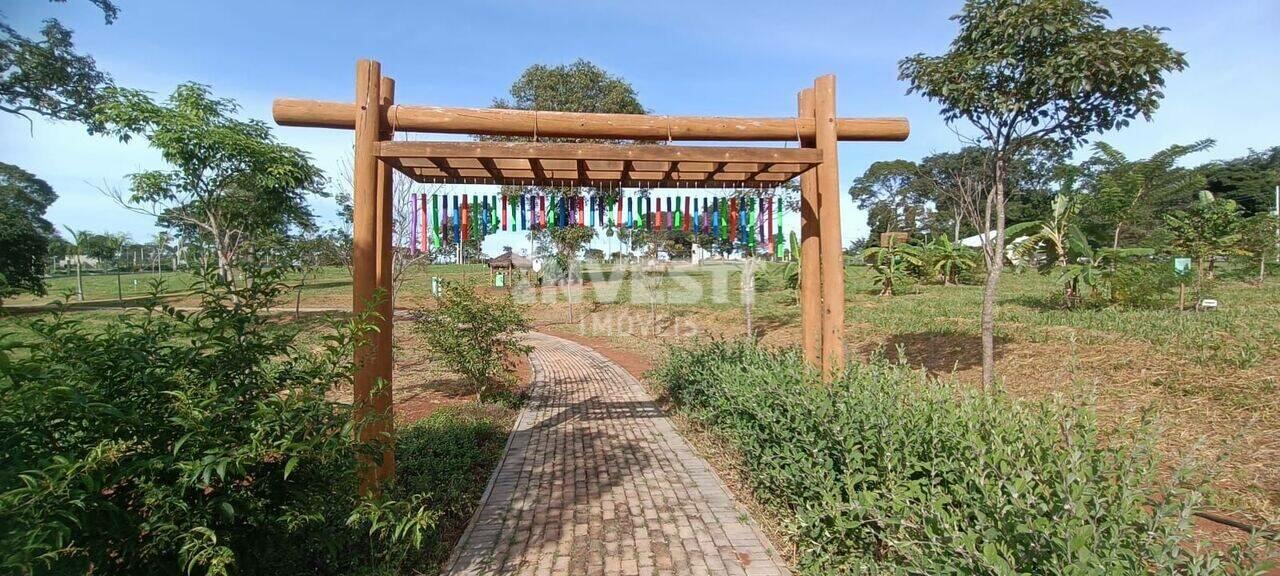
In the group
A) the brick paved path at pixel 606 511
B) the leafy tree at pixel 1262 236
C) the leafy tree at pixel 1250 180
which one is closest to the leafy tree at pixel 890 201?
the leafy tree at pixel 1250 180

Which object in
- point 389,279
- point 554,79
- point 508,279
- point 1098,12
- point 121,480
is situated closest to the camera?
point 121,480

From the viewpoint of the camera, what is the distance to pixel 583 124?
4.46 meters

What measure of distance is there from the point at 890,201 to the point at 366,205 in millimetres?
64807

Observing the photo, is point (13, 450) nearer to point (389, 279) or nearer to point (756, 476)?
point (389, 279)

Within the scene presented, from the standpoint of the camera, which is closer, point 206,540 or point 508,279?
point 206,540

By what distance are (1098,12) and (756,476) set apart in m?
4.68

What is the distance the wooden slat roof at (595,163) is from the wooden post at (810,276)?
0.29m

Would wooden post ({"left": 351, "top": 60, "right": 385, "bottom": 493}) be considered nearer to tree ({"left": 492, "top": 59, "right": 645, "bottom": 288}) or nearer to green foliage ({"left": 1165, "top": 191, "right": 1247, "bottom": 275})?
tree ({"left": 492, "top": 59, "right": 645, "bottom": 288})

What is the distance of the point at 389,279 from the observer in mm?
3963

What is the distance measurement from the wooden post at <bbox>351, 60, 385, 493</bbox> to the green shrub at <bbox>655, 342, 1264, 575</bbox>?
2.69m

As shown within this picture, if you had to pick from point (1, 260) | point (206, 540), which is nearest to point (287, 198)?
point (206, 540)

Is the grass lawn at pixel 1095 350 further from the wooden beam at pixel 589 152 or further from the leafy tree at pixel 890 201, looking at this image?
the leafy tree at pixel 890 201

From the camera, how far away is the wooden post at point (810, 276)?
4.92 metres

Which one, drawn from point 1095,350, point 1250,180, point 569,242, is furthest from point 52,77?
point 1250,180
